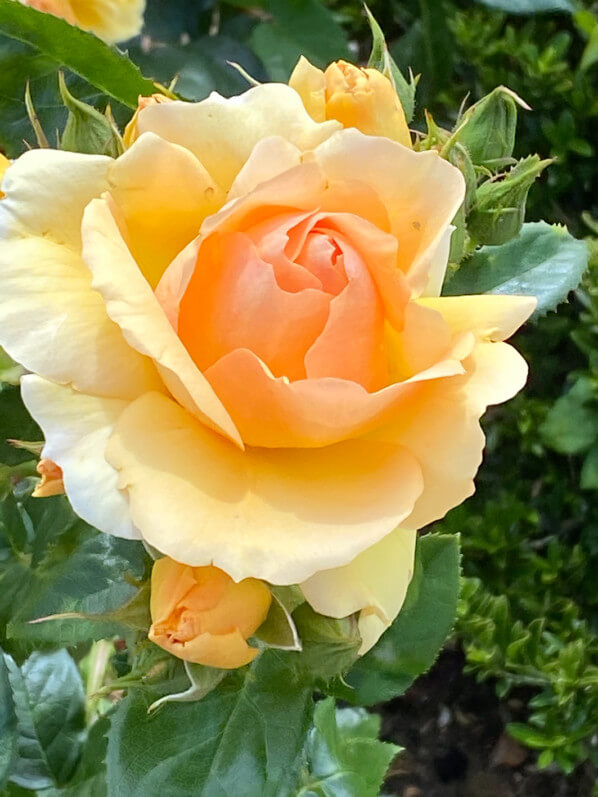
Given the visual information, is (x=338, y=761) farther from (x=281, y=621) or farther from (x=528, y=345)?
(x=528, y=345)

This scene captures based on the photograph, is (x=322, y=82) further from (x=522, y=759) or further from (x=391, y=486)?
(x=522, y=759)

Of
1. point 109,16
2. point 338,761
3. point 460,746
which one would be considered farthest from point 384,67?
point 460,746

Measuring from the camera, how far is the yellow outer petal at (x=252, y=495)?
0.28 m

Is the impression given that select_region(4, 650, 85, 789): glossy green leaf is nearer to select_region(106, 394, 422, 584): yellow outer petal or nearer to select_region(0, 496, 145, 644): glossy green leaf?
select_region(0, 496, 145, 644): glossy green leaf

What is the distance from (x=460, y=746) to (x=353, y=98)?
3.60 ft

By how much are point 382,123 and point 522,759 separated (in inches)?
43.5

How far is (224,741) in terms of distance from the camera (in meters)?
0.44

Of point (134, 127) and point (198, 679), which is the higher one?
point (134, 127)

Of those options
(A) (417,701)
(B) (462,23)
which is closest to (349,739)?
(A) (417,701)

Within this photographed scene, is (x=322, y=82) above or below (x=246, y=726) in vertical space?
above

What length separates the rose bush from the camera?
292 mm

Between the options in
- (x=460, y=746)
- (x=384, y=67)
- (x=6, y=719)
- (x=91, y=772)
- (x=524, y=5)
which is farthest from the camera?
(x=460, y=746)

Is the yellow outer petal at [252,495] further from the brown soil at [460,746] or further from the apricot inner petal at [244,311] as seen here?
the brown soil at [460,746]

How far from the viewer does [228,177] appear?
35cm
